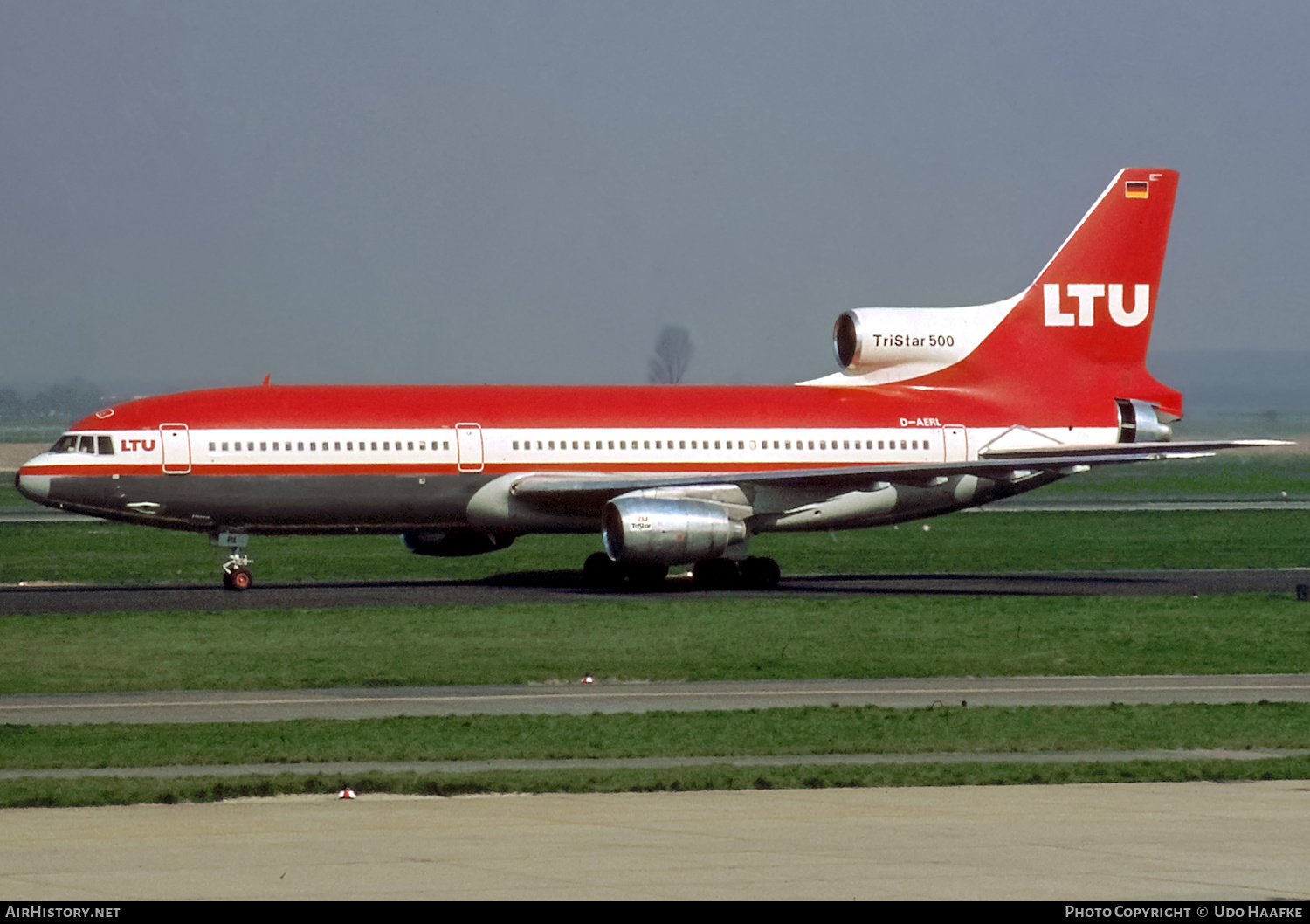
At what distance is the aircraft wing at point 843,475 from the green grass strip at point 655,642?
5.17 m

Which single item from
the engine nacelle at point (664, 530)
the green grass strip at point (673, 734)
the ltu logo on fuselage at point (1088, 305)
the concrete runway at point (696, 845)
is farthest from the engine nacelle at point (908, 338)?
the concrete runway at point (696, 845)

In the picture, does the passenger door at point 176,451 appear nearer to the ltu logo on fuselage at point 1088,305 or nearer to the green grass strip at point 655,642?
the green grass strip at point 655,642

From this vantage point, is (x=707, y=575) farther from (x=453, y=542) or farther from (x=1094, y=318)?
(x=1094, y=318)

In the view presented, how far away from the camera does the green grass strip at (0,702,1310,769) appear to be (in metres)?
20.1

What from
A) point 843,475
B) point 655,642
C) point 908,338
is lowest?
point 655,642

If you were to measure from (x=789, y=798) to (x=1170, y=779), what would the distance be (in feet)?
12.4

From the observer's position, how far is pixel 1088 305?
49.9m

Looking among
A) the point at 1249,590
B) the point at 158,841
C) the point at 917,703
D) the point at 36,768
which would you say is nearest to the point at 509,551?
the point at 1249,590

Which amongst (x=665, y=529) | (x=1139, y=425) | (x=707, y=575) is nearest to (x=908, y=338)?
(x=1139, y=425)

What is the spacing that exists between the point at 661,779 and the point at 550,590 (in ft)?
83.0

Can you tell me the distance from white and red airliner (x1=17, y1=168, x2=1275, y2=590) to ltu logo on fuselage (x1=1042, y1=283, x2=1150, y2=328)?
Answer: 46mm

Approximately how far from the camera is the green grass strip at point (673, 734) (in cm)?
2012

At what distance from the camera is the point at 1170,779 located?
18047 millimetres

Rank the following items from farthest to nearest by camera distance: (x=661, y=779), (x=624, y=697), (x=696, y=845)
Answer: (x=624, y=697) → (x=661, y=779) → (x=696, y=845)
